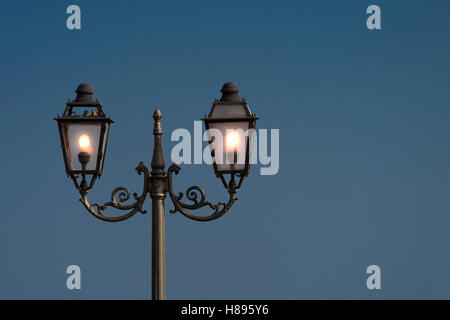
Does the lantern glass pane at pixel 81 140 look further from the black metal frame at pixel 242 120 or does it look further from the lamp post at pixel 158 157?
the black metal frame at pixel 242 120

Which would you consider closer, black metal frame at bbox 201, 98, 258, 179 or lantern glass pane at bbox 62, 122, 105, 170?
black metal frame at bbox 201, 98, 258, 179

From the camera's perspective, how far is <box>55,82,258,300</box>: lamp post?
5.98 meters

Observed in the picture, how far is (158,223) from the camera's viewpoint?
5.99m

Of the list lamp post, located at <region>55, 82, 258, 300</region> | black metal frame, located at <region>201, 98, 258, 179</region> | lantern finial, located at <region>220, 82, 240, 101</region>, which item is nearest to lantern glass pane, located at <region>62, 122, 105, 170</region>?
lamp post, located at <region>55, 82, 258, 300</region>

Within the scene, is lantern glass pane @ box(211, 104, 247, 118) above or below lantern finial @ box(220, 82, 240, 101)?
below

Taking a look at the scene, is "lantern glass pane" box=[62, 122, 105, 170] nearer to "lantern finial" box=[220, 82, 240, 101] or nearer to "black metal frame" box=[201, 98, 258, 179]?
"black metal frame" box=[201, 98, 258, 179]

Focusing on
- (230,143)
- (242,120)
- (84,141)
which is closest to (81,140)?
(84,141)

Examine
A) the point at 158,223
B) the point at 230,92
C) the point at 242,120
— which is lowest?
the point at 158,223

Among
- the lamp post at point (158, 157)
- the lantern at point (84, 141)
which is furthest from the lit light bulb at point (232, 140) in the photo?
the lantern at point (84, 141)

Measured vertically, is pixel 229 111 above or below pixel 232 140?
above

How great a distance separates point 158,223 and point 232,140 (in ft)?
3.85

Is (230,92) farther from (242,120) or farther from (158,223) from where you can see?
(158,223)
